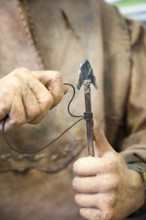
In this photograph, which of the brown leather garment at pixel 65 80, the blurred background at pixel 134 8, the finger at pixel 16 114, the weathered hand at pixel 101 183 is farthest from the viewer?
the blurred background at pixel 134 8

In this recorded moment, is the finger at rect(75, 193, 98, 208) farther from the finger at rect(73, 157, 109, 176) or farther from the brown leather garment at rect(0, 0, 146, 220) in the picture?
the brown leather garment at rect(0, 0, 146, 220)

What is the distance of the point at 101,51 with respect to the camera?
4.14 feet

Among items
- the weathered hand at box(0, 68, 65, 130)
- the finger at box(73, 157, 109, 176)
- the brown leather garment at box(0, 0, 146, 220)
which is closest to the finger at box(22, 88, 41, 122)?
the weathered hand at box(0, 68, 65, 130)

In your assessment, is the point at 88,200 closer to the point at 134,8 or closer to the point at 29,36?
the point at 29,36

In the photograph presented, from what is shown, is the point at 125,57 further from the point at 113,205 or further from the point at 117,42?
the point at 113,205

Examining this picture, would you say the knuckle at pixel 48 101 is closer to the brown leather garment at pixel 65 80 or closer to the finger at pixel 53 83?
the finger at pixel 53 83

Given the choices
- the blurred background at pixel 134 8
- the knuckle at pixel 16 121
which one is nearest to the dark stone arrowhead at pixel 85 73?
the knuckle at pixel 16 121

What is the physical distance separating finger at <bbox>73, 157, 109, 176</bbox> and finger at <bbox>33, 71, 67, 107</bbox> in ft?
0.41

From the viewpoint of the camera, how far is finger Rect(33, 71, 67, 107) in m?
0.93

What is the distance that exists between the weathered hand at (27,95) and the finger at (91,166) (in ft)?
0.40

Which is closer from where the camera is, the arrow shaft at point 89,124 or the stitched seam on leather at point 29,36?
the arrow shaft at point 89,124

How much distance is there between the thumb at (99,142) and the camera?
3.20ft

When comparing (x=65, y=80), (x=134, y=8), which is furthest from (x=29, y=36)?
(x=134, y=8)

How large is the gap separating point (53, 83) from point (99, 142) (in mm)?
154
